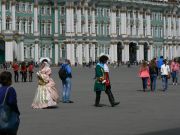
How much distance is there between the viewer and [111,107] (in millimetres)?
21109

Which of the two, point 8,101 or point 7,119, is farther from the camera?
point 8,101

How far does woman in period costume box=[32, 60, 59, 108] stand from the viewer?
20809 mm

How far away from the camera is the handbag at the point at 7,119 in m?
9.55

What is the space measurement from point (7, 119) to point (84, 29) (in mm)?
92274

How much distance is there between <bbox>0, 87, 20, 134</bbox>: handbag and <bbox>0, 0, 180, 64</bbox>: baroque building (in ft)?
253

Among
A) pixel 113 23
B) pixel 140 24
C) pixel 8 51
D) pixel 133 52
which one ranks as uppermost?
pixel 140 24

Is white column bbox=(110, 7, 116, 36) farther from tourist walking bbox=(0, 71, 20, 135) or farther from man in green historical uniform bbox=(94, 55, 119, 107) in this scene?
tourist walking bbox=(0, 71, 20, 135)

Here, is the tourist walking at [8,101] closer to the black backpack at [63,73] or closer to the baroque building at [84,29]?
the black backpack at [63,73]

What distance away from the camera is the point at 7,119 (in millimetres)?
9656

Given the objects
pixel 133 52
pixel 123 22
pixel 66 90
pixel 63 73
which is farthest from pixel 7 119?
pixel 133 52

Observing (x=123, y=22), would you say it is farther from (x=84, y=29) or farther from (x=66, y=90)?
(x=66, y=90)

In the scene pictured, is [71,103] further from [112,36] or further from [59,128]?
[112,36]

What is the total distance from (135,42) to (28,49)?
24.9 metres

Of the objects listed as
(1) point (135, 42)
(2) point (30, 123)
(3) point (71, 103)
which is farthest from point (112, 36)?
(2) point (30, 123)
